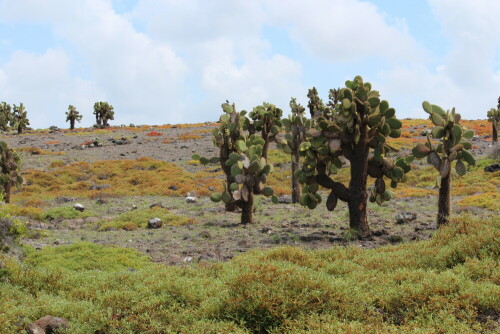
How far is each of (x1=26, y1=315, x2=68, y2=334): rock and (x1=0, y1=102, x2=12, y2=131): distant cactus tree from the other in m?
85.2

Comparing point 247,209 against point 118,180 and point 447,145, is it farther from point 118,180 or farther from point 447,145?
point 118,180

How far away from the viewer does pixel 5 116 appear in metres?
83.8

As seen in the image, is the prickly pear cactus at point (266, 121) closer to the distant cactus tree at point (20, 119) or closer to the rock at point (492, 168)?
the rock at point (492, 168)

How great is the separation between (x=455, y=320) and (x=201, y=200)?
2014 cm

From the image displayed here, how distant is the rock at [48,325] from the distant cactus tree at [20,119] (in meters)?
80.6

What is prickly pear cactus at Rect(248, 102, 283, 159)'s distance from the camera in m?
23.8

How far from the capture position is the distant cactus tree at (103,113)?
91250mm

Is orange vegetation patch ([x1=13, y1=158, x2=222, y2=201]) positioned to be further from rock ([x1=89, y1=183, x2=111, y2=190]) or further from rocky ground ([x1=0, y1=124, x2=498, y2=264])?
rocky ground ([x1=0, y1=124, x2=498, y2=264])

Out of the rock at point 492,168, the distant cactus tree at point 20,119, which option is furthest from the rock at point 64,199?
the distant cactus tree at point 20,119

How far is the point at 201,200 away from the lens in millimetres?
26828

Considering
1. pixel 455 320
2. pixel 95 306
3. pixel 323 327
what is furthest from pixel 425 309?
pixel 95 306

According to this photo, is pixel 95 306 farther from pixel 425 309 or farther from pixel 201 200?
pixel 201 200

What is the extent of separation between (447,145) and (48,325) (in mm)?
13655

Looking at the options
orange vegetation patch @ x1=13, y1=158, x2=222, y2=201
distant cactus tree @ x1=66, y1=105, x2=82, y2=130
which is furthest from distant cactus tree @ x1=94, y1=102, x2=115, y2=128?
orange vegetation patch @ x1=13, y1=158, x2=222, y2=201
